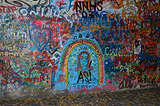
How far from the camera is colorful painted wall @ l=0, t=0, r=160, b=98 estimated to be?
5281 mm

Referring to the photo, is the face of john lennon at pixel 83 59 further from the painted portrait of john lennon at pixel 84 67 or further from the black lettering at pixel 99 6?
the black lettering at pixel 99 6

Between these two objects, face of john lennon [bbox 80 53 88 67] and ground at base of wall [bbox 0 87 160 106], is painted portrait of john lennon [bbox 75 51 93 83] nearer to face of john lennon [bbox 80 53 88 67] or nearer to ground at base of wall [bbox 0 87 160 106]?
face of john lennon [bbox 80 53 88 67]

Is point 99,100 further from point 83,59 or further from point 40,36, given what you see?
point 40,36

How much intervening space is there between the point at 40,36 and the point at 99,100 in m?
2.70

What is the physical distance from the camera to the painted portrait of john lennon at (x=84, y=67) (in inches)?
226

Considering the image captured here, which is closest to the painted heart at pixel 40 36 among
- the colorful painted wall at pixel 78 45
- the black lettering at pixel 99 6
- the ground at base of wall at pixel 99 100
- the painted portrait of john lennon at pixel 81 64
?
the colorful painted wall at pixel 78 45

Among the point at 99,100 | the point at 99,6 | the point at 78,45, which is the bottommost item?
the point at 99,100

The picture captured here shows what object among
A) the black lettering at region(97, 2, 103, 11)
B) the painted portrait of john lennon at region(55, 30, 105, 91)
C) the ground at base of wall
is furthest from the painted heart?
the black lettering at region(97, 2, 103, 11)

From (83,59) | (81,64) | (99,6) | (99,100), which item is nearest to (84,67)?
(81,64)

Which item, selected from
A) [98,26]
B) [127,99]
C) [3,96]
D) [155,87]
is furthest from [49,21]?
[155,87]

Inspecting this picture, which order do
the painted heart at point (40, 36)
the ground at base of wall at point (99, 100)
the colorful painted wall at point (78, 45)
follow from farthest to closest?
the painted heart at point (40, 36) → the colorful painted wall at point (78, 45) → the ground at base of wall at point (99, 100)

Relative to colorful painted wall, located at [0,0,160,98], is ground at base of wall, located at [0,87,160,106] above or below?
below

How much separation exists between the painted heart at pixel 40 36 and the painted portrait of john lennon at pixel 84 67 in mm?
1216

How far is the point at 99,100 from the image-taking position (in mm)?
5219
